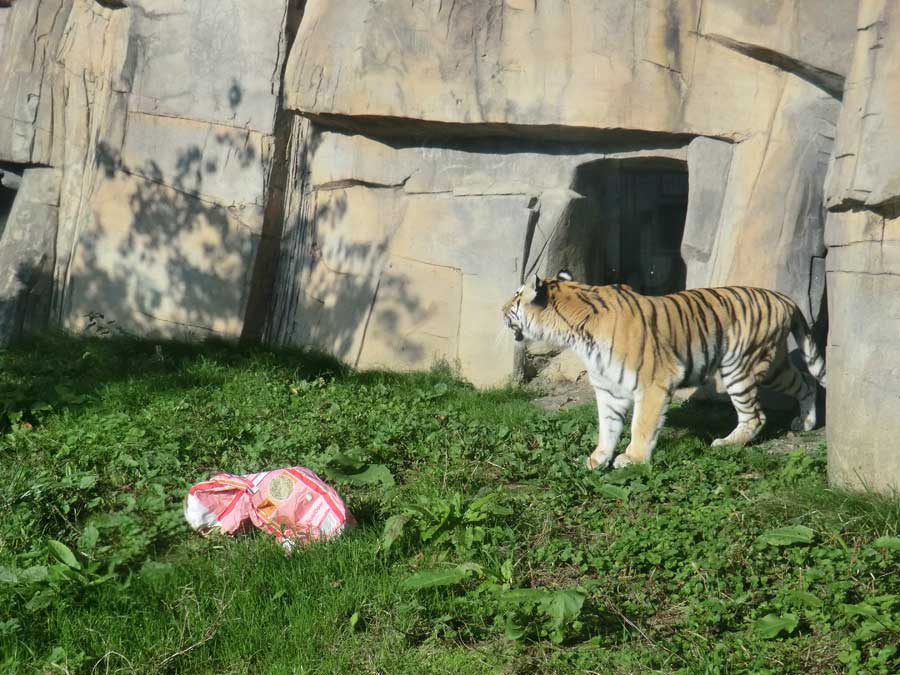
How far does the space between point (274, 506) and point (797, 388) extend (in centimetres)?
368

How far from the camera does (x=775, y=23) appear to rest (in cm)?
632

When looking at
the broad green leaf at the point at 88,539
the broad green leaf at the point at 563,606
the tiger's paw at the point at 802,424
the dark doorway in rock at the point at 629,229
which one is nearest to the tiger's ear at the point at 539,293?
the dark doorway in rock at the point at 629,229

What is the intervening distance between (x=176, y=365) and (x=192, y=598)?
4.01m

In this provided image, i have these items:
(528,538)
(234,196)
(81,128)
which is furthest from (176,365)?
(528,538)

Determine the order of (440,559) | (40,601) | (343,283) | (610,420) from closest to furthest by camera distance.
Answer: (40,601) → (440,559) → (610,420) → (343,283)

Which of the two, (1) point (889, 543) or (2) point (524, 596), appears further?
(1) point (889, 543)

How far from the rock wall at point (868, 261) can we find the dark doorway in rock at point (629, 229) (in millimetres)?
3136

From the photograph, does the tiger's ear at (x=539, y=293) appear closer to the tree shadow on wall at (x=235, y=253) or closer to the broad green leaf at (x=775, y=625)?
the tree shadow on wall at (x=235, y=253)

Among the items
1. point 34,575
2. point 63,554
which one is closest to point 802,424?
point 63,554

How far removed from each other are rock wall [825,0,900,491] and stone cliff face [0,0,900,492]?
6.31 ft

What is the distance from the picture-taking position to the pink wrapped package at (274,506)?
420 centimetres

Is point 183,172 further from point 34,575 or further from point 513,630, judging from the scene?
point 513,630

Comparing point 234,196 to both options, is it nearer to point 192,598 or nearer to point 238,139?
point 238,139

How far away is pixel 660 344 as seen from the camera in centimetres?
570
